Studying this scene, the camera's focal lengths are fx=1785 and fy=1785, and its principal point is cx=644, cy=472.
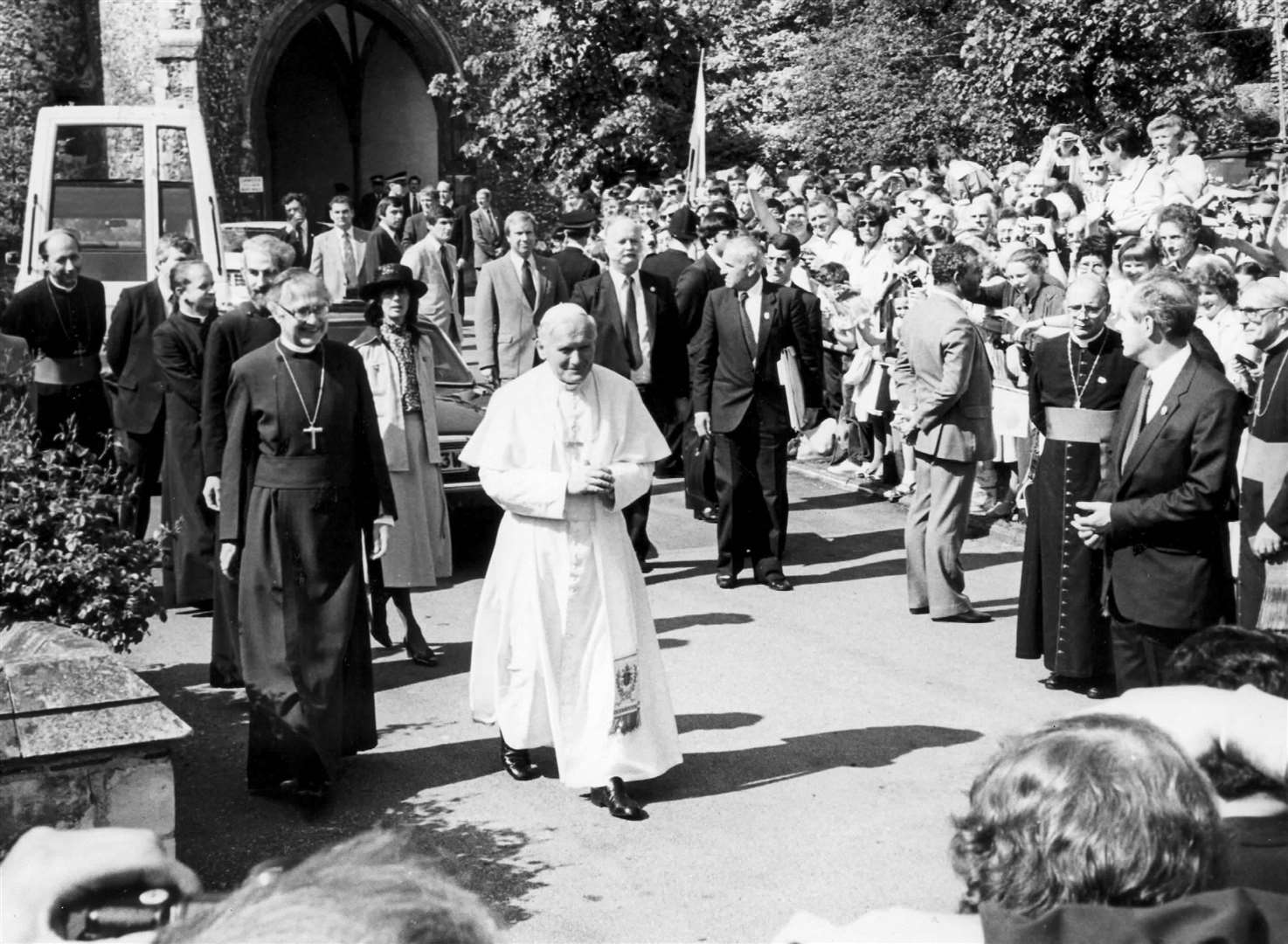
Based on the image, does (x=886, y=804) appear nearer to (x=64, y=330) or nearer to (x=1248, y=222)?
(x=64, y=330)

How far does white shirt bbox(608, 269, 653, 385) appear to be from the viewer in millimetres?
12055

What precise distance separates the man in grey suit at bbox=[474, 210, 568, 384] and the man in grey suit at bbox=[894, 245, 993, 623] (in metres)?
3.68

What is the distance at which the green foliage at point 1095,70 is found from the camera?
76.2 ft

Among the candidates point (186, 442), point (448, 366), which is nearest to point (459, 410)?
point (448, 366)

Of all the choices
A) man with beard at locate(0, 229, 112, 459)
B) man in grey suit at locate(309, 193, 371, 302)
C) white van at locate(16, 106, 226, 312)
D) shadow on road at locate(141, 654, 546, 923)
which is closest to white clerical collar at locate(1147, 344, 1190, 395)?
shadow on road at locate(141, 654, 546, 923)

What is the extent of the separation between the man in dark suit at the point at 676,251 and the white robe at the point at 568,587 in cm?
558

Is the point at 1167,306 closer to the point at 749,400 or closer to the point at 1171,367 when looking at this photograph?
the point at 1171,367

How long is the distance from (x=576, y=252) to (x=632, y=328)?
2.44 meters

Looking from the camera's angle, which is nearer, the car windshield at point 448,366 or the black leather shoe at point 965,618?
the black leather shoe at point 965,618

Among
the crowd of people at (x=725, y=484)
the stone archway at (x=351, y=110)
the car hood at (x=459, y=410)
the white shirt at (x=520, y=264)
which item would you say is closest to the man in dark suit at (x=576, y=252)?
the white shirt at (x=520, y=264)

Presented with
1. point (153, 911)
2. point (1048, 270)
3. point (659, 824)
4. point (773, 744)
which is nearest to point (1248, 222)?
point (1048, 270)

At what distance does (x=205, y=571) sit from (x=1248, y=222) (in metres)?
8.79

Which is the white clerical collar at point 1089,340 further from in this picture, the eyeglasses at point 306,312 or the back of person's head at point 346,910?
the back of person's head at point 346,910

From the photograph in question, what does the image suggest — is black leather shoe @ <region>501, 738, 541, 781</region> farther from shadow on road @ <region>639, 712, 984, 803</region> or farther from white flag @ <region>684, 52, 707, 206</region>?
white flag @ <region>684, 52, 707, 206</region>
